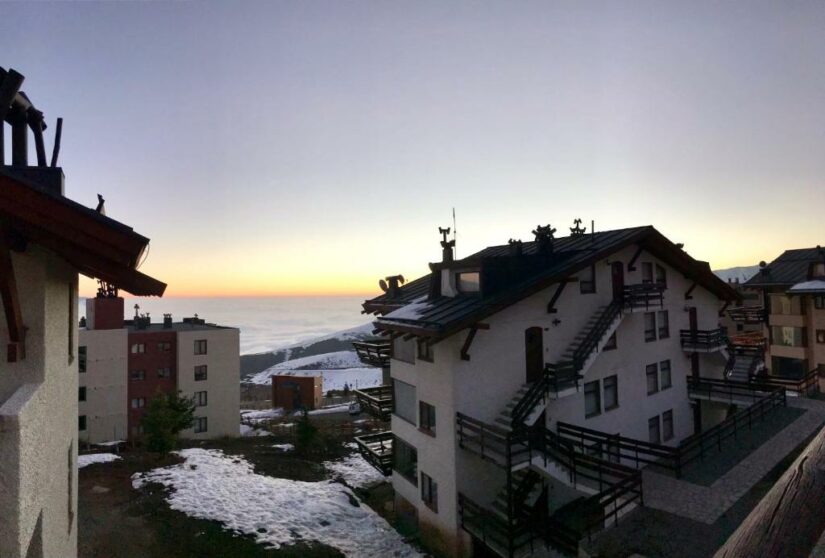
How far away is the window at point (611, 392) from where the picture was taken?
20.8 meters

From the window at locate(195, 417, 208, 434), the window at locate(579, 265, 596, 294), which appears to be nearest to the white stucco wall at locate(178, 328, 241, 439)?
the window at locate(195, 417, 208, 434)

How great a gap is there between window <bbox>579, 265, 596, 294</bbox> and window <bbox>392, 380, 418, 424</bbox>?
8992 mm

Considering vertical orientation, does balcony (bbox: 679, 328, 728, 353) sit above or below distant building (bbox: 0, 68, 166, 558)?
below

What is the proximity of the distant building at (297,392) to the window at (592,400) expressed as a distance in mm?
45836

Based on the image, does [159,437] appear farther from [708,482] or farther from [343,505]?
[708,482]

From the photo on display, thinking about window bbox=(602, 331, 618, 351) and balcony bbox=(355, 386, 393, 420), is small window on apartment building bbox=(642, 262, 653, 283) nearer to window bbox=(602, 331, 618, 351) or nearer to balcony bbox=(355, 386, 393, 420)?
window bbox=(602, 331, 618, 351)

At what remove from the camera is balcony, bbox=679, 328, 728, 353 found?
79.5 ft

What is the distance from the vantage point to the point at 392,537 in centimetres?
1922

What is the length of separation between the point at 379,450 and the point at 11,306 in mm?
20022

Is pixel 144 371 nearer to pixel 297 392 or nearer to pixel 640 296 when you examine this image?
pixel 297 392

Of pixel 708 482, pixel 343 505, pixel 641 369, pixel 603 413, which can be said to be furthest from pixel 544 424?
pixel 343 505

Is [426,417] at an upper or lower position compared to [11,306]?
lower

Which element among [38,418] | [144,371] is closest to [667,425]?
[38,418]

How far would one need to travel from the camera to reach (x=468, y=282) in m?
19.0
